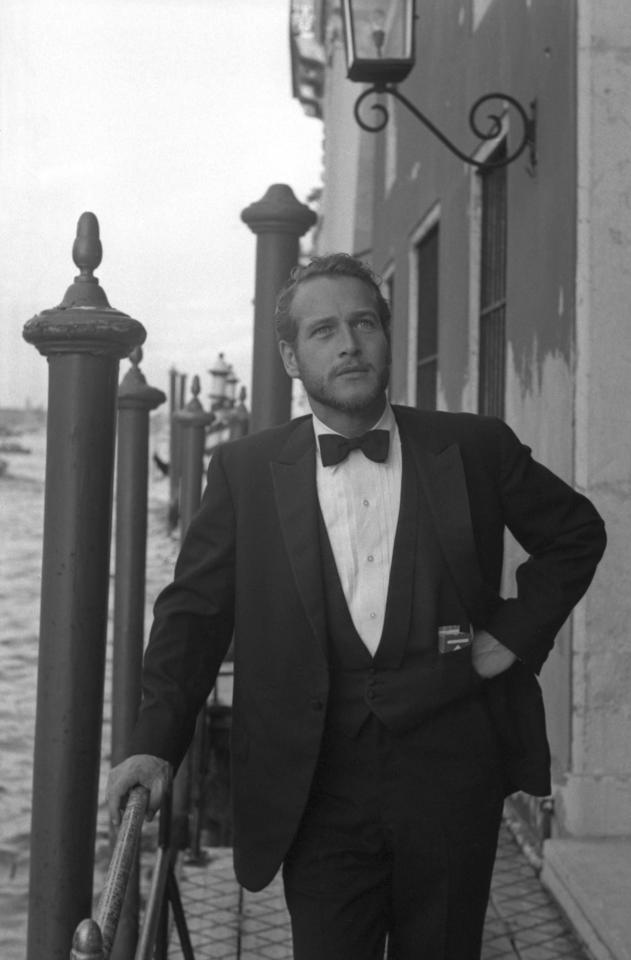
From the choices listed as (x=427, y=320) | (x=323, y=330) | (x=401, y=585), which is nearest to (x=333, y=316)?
(x=323, y=330)

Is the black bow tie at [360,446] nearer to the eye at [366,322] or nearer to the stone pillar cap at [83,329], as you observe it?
the eye at [366,322]

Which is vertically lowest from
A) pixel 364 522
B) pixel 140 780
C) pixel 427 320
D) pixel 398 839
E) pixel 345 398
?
pixel 398 839

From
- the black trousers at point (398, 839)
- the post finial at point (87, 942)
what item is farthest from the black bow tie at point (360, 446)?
the post finial at point (87, 942)

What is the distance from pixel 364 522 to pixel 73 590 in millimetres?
633

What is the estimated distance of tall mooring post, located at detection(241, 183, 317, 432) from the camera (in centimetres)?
389

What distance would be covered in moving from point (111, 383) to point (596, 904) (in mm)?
2307

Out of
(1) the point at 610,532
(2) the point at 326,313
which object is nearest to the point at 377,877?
(2) the point at 326,313

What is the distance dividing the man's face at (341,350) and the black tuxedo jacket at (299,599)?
12 cm

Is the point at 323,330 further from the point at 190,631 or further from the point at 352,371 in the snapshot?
the point at 190,631

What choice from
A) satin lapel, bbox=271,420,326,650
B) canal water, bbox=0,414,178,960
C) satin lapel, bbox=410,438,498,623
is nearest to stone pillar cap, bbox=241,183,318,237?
canal water, bbox=0,414,178,960

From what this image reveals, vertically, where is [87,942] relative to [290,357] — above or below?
below

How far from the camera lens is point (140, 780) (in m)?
2.26

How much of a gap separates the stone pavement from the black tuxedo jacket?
65.1 inches

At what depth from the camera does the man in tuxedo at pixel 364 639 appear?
2357 mm
